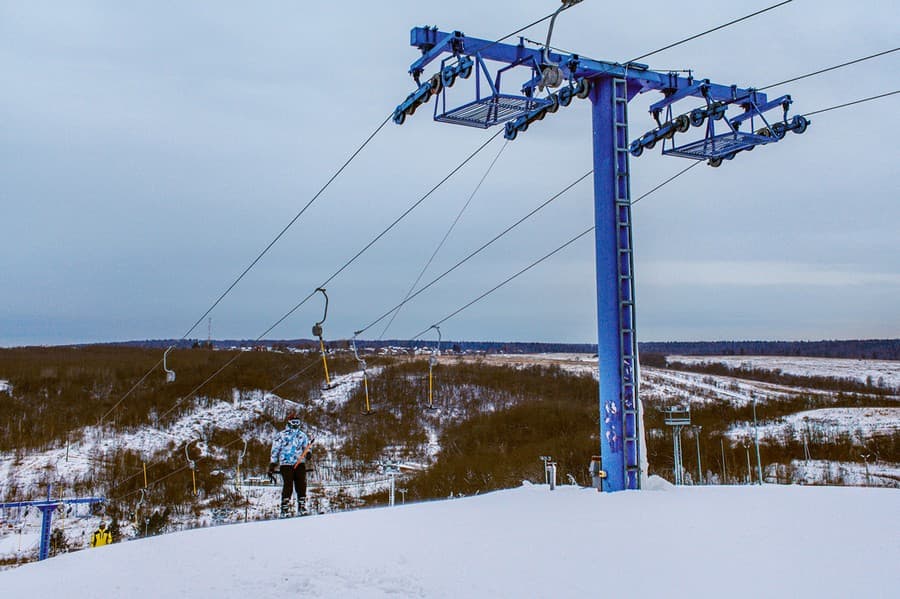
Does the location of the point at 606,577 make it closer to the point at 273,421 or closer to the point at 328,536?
the point at 328,536

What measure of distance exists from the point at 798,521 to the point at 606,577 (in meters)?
3.07

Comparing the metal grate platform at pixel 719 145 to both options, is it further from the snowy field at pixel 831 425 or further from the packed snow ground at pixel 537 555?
the snowy field at pixel 831 425

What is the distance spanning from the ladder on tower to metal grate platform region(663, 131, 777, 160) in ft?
8.06

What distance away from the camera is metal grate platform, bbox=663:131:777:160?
14.2 metres

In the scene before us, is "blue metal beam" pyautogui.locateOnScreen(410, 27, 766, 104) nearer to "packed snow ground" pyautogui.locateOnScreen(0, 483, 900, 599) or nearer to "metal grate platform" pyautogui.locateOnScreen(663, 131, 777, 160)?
"metal grate platform" pyautogui.locateOnScreen(663, 131, 777, 160)

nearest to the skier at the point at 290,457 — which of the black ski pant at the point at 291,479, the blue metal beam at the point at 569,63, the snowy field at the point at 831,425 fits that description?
the black ski pant at the point at 291,479

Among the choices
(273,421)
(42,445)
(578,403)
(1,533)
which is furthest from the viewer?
(578,403)

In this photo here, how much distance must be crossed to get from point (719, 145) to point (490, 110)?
5785mm

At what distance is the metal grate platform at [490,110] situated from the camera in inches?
436

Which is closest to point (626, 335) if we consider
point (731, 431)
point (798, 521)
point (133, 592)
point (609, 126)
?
point (609, 126)

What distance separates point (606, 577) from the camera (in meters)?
6.77

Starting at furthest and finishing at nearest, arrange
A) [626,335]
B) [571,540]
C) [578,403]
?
[578,403] → [626,335] → [571,540]

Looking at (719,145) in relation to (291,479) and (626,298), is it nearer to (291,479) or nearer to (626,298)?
(626,298)

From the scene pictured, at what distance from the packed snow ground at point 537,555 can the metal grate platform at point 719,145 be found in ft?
23.1
